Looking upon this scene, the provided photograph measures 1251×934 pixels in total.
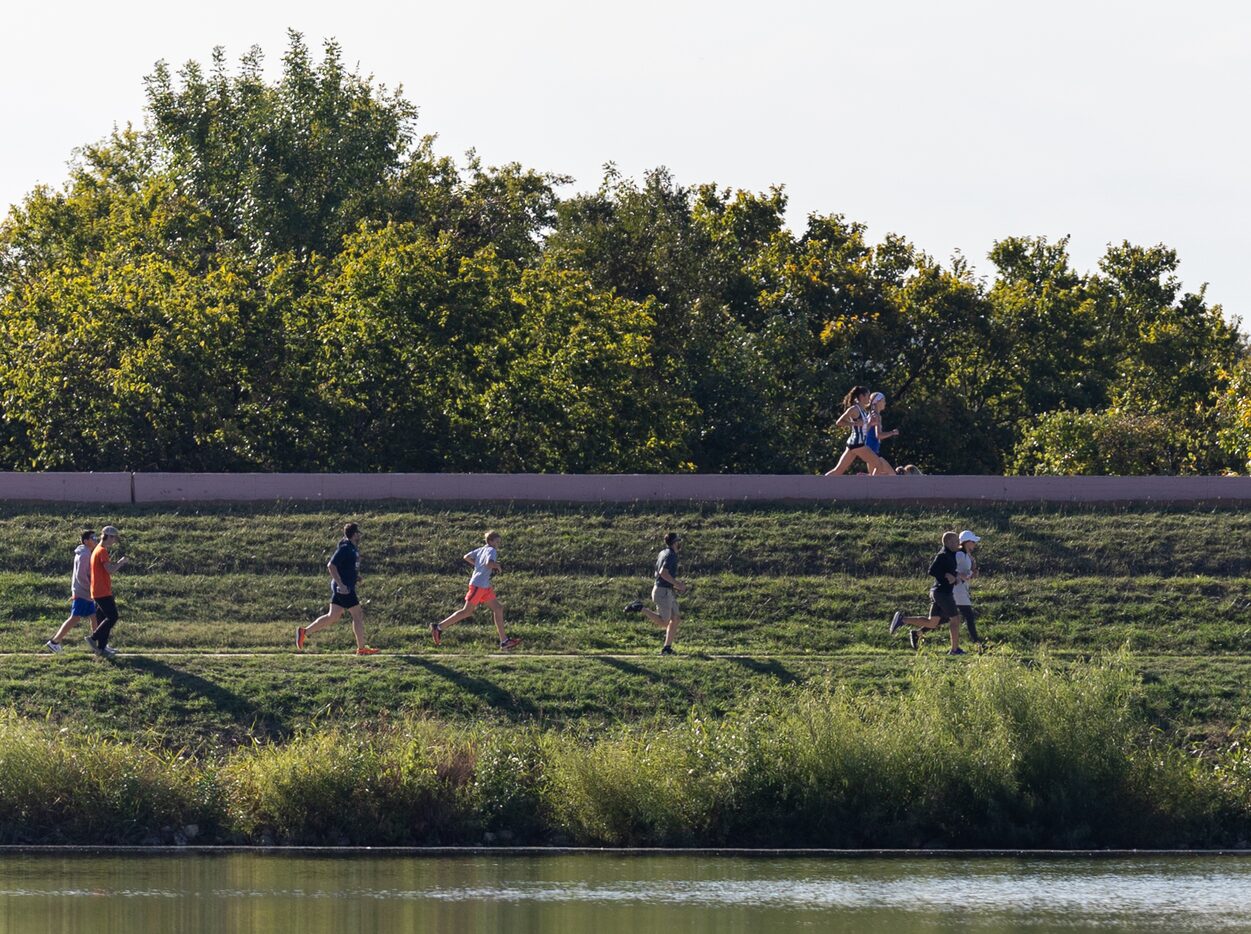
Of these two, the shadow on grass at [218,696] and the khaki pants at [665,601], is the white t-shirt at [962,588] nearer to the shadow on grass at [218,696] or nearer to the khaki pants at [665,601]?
the khaki pants at [665,601]

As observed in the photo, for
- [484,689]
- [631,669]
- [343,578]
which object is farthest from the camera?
[343,578]

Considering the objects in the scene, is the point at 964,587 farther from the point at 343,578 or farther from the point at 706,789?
the point at 343,578

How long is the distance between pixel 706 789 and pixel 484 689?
140 inches

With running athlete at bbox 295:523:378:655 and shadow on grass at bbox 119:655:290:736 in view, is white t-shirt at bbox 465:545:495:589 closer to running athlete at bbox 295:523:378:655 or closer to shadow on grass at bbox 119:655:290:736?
running athlete at bbox 295:523:378:655

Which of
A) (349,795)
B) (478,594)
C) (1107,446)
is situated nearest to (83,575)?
(478,594)

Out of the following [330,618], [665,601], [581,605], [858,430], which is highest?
[858,430]

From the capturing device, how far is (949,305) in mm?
49469

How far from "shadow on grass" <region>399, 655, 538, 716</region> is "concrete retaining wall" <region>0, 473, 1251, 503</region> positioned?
8.27 m

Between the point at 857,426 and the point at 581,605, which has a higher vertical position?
the point at 857,426

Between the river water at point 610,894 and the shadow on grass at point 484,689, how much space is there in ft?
9.08

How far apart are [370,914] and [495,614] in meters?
7.62

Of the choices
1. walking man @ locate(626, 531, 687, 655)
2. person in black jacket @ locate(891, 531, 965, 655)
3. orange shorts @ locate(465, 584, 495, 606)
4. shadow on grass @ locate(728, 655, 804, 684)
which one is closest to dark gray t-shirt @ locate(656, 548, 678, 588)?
walking man @ locate(626, 531, 687, 655)

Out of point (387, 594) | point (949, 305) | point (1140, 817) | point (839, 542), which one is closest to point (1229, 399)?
point (949, 305)

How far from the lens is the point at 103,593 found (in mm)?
21016
